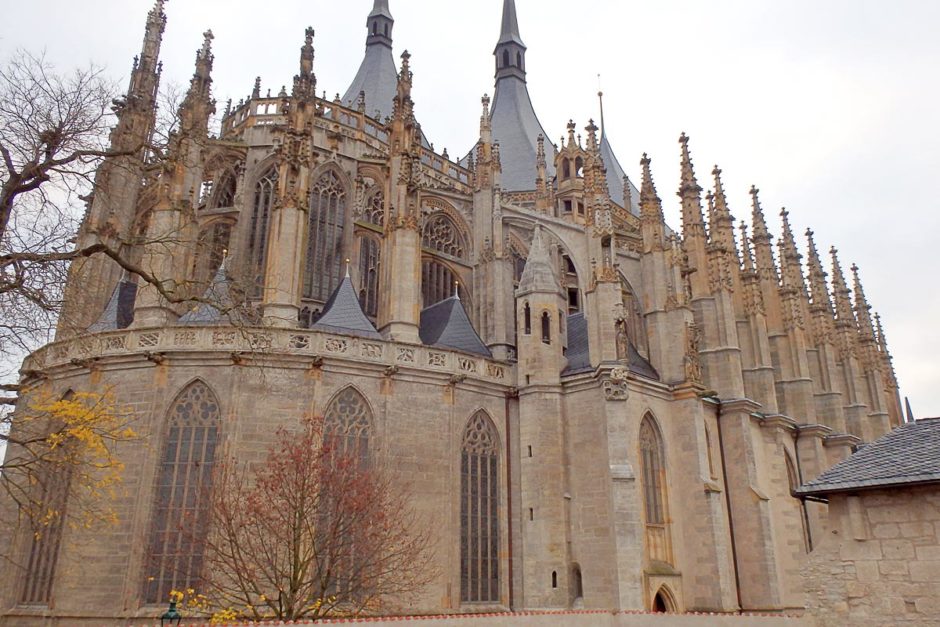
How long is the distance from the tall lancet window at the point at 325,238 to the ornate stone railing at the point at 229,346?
6301 millimetres

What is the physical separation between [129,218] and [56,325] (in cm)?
1429

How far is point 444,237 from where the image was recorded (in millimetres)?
30000

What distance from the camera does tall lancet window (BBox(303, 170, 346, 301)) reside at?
2606cm

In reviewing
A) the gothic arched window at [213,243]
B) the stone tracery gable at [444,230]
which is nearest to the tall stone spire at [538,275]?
the stone tracery gable at [444,230]

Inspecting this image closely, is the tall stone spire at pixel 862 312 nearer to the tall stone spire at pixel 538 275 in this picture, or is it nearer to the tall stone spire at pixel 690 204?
the tall stone spire at pixel 690 204

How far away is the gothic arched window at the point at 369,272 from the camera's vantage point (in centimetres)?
2686

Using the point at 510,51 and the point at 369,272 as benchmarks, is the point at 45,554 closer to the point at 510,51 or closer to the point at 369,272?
the point at 369,272

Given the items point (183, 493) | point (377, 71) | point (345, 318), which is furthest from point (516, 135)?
point (183, 493)

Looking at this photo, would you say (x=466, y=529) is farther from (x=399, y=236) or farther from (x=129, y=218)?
(x=129, y=218)

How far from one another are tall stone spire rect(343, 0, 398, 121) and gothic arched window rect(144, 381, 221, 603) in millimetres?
24222

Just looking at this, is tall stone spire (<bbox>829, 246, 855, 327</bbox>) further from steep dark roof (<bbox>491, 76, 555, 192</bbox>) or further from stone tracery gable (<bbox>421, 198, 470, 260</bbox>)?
stone tracery gable (<bbox>421, 198, 470, 260</bbox>)

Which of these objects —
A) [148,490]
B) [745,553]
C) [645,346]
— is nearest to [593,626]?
[148,490]

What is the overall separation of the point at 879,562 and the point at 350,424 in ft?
40.3

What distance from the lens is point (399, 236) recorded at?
2327cm
